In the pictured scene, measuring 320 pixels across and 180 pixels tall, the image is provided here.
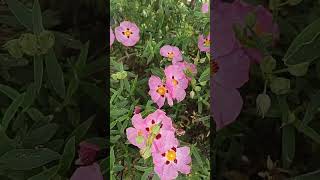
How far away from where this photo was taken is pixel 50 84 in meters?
0.68

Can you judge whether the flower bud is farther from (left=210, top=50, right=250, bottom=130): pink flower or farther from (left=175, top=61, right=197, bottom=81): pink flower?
(left=175, top=61, right=197, bottom=81): pink flower

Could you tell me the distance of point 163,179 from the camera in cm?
86

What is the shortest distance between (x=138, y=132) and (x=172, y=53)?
5.8 inches

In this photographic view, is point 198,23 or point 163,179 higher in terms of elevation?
point 198,23

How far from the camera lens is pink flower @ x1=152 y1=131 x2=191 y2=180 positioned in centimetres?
85

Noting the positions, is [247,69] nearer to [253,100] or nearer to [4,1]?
[253,100]

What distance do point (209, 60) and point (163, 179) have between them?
0.21m

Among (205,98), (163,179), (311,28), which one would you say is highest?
(311,28)

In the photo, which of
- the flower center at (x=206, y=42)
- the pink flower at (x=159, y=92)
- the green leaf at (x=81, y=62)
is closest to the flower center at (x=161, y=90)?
the pink flower at (x=159, y=92)

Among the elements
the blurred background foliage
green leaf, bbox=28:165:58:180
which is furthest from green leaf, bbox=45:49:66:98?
green leaf, bbox=28:165:58:180

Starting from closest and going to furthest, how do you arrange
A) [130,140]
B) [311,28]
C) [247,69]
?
[311,28] < [247,69] < [130,140]

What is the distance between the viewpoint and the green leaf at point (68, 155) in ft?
2.15

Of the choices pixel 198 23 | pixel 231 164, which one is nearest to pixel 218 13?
pixel 198 23

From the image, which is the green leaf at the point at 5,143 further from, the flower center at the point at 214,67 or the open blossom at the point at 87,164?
the flower center at the point at 214,67
